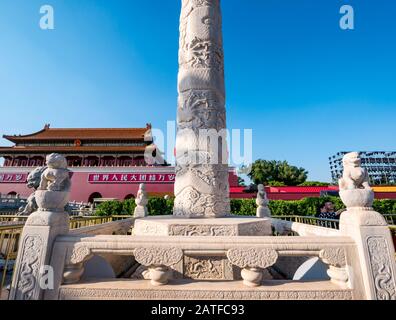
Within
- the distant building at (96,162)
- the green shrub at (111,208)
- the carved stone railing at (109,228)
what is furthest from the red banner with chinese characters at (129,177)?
the carved stone railing at (109,228)

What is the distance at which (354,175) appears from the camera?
2.48 meters

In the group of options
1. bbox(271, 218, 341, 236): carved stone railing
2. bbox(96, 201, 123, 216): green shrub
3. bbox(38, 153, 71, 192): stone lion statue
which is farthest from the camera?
bbox(96, 201, 123, 216): green shrub

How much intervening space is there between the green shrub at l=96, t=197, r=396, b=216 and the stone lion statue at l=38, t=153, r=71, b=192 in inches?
399

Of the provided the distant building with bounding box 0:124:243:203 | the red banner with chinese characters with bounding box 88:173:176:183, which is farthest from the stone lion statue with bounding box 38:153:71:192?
the red banner with chinese characters with bounding box 88:173:176:183

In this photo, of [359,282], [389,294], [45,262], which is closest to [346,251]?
[359,282]

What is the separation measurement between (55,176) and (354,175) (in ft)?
11.4

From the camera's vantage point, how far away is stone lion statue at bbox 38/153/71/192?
261 cm

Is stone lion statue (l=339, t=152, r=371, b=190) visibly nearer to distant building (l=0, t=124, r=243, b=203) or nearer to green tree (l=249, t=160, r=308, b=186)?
distant building (l=0, t=124, r=243, b=203)

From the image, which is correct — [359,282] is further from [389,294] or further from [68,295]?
[68,295]

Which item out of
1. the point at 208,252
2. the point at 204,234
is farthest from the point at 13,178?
the point at 208,252

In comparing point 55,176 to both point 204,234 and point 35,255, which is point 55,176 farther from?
point 204,234

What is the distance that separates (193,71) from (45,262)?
4.16 metres

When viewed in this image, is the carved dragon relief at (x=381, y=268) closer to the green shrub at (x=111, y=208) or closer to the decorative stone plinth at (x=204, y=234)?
the decorative stone plinth at (x=204, y=234)

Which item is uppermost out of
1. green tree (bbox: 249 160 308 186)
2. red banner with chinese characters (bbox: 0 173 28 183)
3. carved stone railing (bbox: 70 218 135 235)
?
green tree (bbox: 249 160 308 186)
